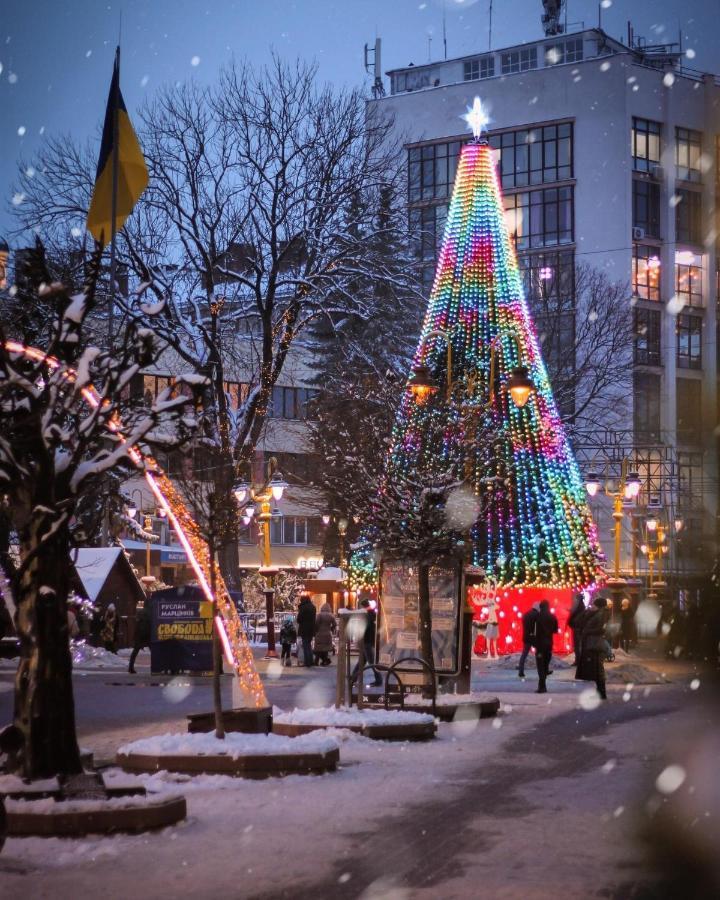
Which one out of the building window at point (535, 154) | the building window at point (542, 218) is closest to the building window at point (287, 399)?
the building window at point (542, 218)

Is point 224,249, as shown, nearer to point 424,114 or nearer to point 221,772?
point 221,772

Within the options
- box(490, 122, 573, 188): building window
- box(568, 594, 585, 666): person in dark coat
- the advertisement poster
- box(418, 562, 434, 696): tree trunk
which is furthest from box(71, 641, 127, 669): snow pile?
box(490, 122, 573, 188): building window

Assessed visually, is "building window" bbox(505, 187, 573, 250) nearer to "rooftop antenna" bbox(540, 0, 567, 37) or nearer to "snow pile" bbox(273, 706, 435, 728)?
"rooftop antenna" bbox(540, 0, 567, 37)

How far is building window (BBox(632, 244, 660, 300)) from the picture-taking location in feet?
258

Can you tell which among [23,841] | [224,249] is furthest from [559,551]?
[23,841]

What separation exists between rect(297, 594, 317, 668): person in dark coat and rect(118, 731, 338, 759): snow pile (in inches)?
875

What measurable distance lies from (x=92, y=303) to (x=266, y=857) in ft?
15.6

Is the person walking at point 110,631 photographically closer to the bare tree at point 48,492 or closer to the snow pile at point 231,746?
the snow pile at point 231,746

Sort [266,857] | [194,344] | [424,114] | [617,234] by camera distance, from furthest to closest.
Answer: [424,114] → [617,234] → [194,344] → [266,857]

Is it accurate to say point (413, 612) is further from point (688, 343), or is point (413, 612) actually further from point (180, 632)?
point (688, 343)

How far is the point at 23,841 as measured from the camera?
1011cm

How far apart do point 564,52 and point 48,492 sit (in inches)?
3074

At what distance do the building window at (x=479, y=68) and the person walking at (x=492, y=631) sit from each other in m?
56.7

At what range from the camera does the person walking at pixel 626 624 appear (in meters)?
43.5
